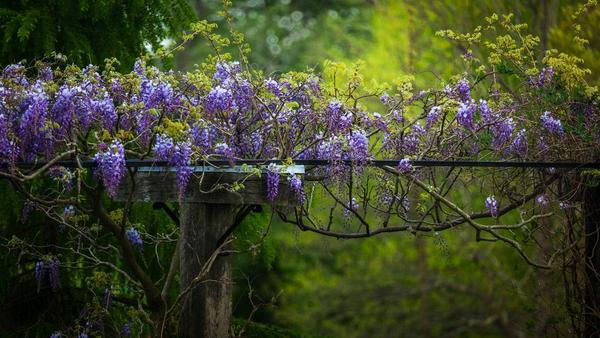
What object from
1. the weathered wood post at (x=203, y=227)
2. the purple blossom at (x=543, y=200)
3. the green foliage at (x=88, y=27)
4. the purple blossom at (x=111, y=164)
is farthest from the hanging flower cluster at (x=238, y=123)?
the green foliage at (x=88, y=27)

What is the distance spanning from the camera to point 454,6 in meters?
10.1

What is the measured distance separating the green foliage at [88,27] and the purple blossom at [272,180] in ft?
6.53

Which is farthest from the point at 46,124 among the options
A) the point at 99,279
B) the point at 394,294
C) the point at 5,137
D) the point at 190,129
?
the point at 394,294

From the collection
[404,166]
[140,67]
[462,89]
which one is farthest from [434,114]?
[140,67]

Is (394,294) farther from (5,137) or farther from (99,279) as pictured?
(5,137)

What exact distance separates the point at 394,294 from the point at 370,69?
2.81 metres

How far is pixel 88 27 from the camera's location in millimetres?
6398

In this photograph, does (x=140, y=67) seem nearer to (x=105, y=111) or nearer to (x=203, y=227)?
(x=105, y=111)

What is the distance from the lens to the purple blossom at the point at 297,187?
14.5 ft

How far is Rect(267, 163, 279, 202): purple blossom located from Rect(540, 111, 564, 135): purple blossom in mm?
1642

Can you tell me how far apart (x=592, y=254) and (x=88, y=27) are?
366 centimetres

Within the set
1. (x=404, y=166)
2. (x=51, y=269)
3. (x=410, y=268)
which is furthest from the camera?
(x=410, y=268)

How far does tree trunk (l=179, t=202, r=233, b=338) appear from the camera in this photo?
15.1 feet

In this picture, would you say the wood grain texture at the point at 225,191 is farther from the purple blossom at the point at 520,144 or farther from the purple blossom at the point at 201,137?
the purple blossom at the point at 520,144
